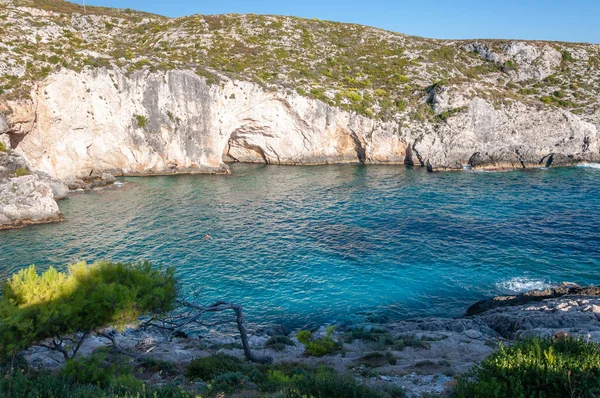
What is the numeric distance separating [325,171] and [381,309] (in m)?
39.2

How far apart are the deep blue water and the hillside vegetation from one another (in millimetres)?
20887

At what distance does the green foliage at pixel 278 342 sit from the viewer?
18222mm

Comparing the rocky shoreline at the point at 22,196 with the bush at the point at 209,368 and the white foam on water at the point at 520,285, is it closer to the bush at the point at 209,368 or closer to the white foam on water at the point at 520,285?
the bush at the point at 209,368

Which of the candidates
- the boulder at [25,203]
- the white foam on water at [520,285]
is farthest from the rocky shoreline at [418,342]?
the boulder at [25,203]

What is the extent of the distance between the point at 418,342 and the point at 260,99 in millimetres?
51196

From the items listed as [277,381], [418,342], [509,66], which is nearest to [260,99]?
[418,342]

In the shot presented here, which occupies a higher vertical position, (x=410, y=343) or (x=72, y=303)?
(x=72, y=303)

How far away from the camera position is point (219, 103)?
2361 inches

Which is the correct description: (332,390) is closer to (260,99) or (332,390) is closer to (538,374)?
(538,374)

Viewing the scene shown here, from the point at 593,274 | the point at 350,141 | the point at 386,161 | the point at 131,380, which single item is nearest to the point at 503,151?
the point at 386,161

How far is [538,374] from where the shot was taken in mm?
9156

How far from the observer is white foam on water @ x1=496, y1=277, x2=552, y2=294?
Answer: 25234 millimetres

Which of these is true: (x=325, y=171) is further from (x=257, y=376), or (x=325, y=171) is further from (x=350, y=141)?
→ (x=257, y=376)

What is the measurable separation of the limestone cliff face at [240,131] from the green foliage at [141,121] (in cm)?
14
